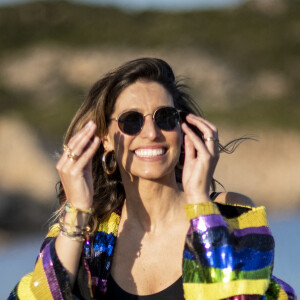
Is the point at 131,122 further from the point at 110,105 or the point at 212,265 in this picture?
the point at 212,265

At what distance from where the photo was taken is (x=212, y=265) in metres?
3.77

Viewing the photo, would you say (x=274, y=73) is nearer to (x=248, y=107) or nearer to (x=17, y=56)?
(x=248, y=107)

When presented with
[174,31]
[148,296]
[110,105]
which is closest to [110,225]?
[148,296]

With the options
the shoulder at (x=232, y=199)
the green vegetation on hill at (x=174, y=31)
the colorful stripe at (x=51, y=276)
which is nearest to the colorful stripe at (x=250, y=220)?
the shoulder at (x=232, y=199)

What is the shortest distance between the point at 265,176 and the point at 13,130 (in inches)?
166

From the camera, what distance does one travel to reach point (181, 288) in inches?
157

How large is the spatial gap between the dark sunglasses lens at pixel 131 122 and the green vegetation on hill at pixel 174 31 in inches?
783

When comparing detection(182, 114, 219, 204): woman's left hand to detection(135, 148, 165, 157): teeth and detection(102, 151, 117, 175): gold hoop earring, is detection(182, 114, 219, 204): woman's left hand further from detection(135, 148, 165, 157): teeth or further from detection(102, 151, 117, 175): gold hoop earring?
detection(102, 151, 117, 175): gold hoop earring

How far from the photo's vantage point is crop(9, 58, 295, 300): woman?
381cm

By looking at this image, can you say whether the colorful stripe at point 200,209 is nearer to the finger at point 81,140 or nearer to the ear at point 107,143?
the finger at point 81,140

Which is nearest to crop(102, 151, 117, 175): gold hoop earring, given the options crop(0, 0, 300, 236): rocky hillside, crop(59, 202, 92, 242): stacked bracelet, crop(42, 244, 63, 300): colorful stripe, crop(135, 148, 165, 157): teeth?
crop(135, 148, 165, 157): teeth

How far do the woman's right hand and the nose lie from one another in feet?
0.74

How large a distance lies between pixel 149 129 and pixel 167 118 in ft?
0.32

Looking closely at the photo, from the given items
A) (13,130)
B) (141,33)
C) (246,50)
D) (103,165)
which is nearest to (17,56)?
(141,33)
